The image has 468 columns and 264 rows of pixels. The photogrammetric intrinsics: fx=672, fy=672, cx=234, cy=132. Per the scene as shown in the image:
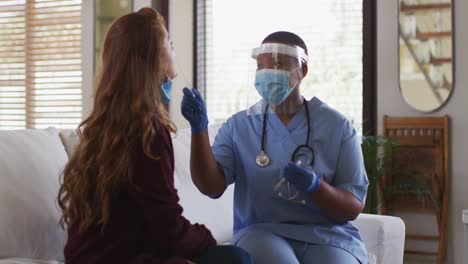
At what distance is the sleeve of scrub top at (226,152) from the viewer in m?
1.89

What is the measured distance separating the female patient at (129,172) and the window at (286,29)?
2.24 meters

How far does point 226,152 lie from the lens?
6.28 ft

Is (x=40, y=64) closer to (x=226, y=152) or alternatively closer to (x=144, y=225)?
(x=226, y=152)

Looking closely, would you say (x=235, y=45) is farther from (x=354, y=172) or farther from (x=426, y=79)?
(x=354, y=172)

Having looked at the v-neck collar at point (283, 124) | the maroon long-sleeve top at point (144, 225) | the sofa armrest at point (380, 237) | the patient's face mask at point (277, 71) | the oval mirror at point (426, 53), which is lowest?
the sofa armrest at point (380, 237)

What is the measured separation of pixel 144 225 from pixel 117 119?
249 millimetres

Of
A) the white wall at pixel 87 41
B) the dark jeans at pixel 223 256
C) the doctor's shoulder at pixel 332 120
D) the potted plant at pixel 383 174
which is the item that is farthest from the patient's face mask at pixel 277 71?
the white wall at pixel 87 41

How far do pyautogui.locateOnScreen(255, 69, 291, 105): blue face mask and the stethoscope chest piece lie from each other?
6.3 inches

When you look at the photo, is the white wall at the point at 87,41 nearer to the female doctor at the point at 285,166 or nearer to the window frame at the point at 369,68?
the window frame at the point at 369,68

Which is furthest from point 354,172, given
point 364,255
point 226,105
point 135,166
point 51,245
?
point 226,105

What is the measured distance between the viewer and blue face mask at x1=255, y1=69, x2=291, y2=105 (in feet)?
6.02

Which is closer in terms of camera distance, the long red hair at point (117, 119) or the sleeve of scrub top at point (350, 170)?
the long red hair at point (117, 119)

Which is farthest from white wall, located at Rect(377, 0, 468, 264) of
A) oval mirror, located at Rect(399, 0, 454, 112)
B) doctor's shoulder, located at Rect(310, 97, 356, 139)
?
doctor's shoulder, located at Rect(310, 97, 356, 139)

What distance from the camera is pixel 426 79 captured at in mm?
3729
